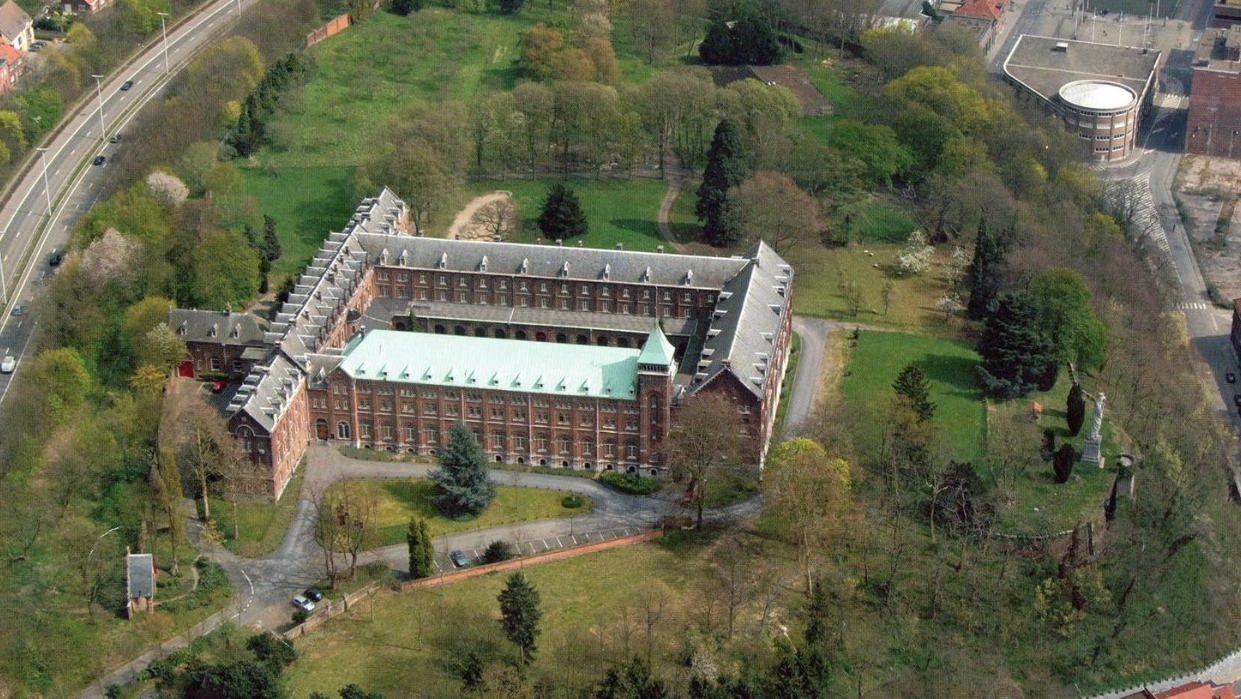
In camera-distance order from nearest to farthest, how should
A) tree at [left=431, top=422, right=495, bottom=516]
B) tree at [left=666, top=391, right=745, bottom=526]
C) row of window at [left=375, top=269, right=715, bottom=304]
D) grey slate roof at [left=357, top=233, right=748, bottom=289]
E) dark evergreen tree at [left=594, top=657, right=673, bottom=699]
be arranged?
dark evergreen tree at [left=594, top=657, right=673, bottom=699] → tree at [left=666, top=391, right=745, bottom=526] → tree at [left=431, top=422, right=495, bottom=516] → grey slate roof at [left=357, top=233, right=748, bottom=289] → row of window at [left=375, top=269, right=715, bottom=304]

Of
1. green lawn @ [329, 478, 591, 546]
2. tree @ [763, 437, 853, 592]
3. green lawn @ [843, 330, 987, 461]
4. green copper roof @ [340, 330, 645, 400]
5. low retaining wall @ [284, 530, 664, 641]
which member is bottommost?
low retaining wall @ [284, 530, 664, 641]

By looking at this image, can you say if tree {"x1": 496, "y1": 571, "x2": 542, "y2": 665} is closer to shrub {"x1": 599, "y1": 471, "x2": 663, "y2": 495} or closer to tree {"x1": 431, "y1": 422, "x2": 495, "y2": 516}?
tree {"x1": 431, "y1": 422, "x2": 495, "y2": 516}

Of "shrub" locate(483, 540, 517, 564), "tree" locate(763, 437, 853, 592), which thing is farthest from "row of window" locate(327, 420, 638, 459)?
"tree" locate(763, 437, 853, 592)

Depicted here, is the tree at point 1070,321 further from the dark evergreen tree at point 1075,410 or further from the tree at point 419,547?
the tree at point 419,547

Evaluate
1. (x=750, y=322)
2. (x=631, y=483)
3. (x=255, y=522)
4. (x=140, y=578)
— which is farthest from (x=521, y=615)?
(x=750, y=322)

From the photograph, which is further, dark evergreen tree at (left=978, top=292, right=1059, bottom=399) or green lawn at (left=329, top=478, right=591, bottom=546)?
dark evergreen tree at (left=978, top=292, right=1059, bottom=399)

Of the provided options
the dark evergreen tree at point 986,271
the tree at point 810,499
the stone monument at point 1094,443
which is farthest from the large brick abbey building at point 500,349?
the stone monument at point 1094,443

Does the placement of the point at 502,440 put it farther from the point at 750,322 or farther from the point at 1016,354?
the point at 1016,354
